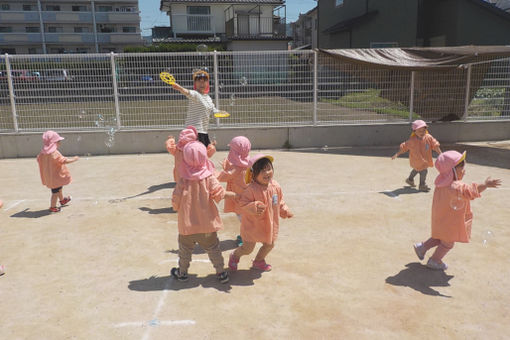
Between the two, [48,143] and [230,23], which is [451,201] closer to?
[48,143]

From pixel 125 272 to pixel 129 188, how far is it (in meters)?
3.43

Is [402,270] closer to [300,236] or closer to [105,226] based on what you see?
[300,236]

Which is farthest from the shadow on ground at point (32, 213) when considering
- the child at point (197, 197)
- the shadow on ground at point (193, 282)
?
the child at point (197, 197)

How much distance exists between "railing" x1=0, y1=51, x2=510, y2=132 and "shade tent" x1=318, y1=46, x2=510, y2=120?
26 millimetres

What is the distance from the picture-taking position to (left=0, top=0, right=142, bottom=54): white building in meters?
50.6

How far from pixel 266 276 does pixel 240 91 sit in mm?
7136

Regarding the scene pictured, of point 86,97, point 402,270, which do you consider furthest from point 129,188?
point 402,270

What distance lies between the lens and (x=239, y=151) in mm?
4562

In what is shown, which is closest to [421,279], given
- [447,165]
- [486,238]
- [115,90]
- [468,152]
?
[447,165]

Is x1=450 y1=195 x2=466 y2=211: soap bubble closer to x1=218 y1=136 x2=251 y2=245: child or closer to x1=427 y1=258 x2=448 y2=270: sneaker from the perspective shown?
x1=427 y1=258 x2=448 y2=270: sneaker

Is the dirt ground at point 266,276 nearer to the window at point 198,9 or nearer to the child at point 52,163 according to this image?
the child at point 52,163

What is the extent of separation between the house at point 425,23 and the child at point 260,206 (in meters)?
14.4

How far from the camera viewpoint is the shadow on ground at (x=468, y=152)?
9297 mm

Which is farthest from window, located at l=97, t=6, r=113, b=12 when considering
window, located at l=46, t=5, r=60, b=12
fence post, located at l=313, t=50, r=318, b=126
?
fence post, located at l=313, t=50, r=318, b=126
